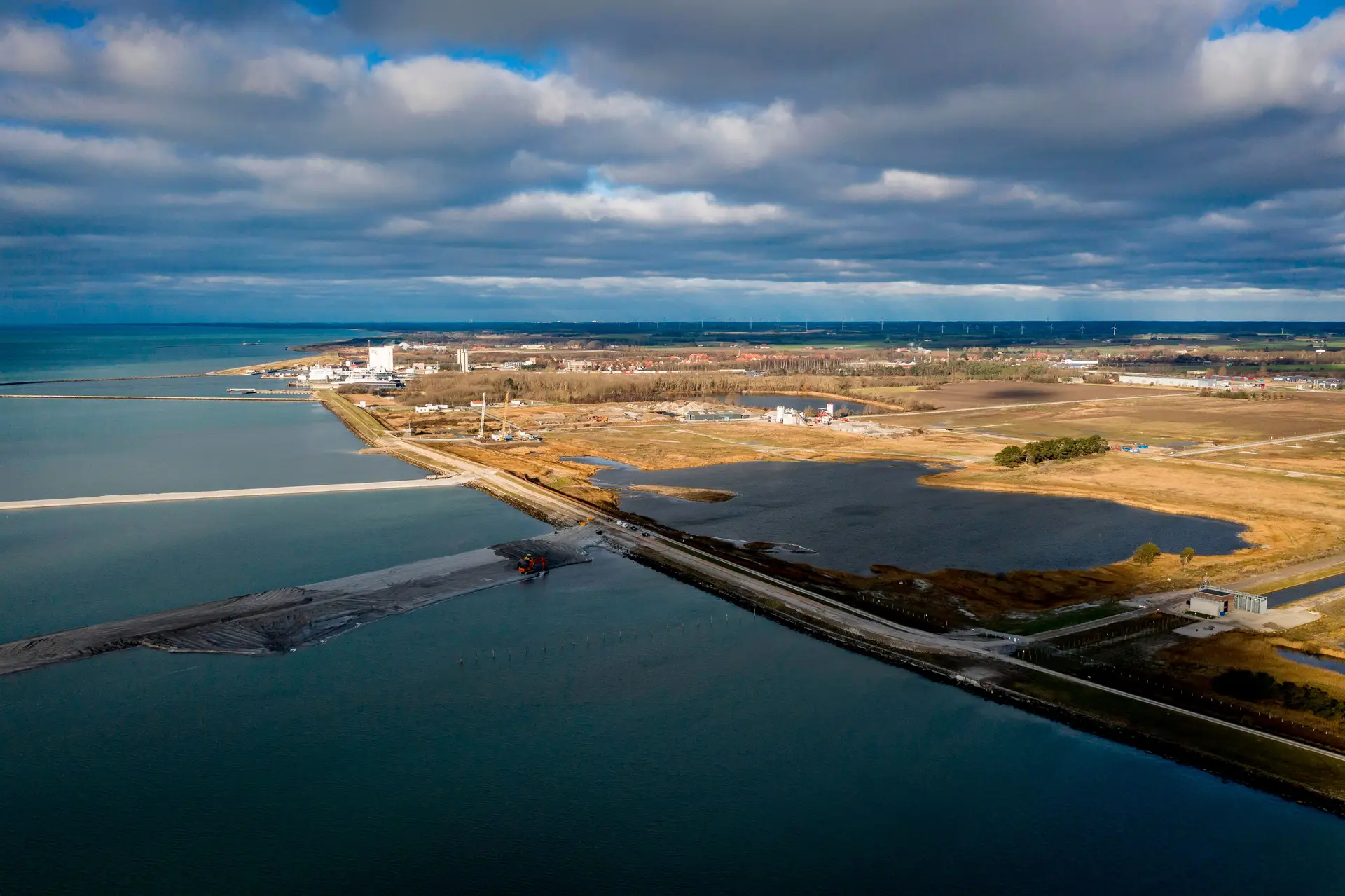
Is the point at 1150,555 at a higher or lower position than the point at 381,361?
lower

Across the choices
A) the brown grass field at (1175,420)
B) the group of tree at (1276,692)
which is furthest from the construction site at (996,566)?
the brown grass field at (1175,420)

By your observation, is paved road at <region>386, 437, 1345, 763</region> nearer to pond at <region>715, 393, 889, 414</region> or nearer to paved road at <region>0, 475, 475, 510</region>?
paved road at <region>0, 475, 475, 510</region>

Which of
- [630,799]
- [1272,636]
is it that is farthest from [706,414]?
[630,799]

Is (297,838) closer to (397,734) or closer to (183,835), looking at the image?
(183,835)

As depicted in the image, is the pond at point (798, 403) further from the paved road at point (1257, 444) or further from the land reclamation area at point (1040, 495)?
the paved road at point (1257, 444)

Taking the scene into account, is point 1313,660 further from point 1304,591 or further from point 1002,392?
point 1002,392

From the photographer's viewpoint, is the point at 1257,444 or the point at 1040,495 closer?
the point at 1040,495

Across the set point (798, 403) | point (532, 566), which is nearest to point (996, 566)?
point (532, 566)
